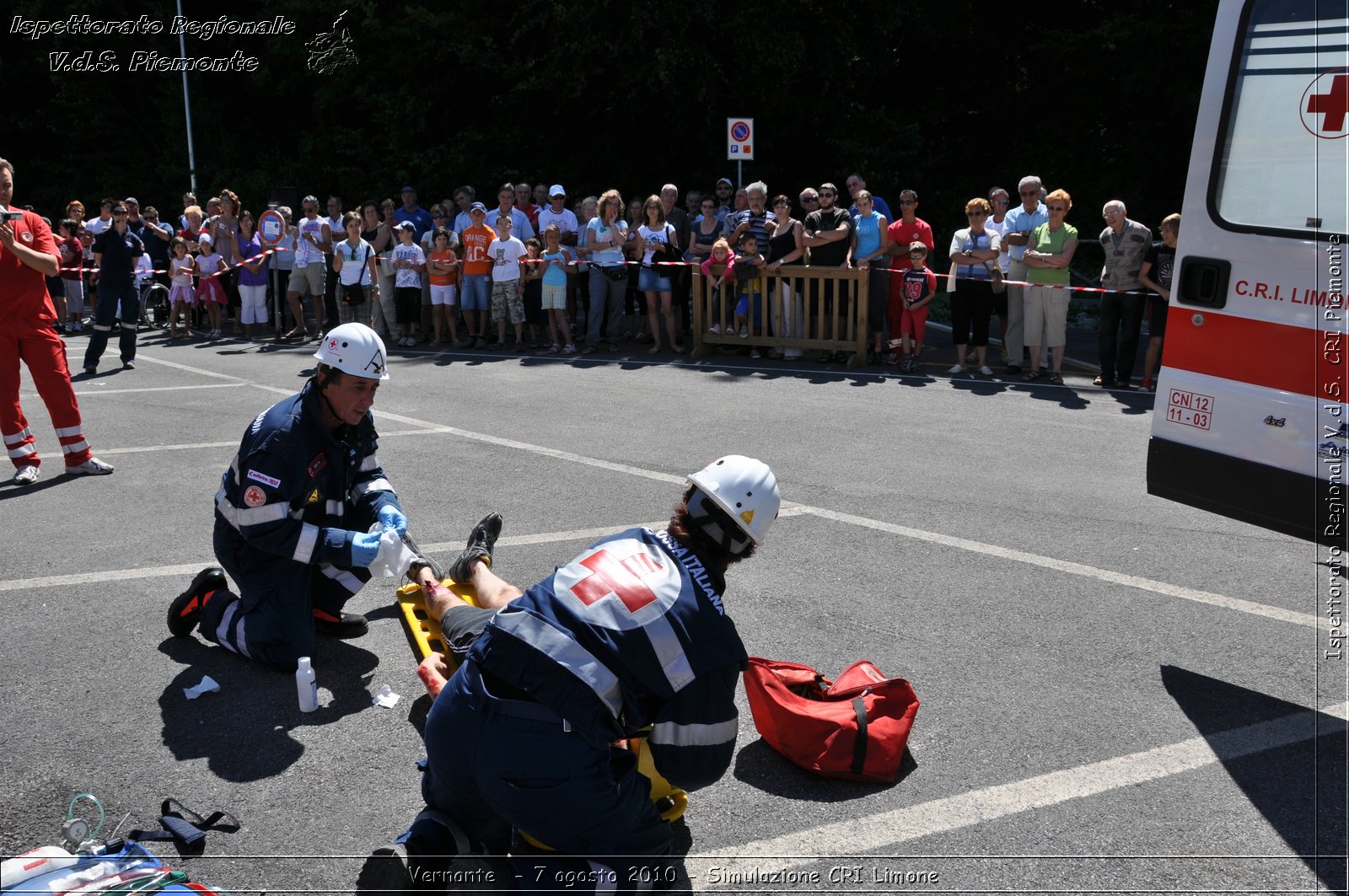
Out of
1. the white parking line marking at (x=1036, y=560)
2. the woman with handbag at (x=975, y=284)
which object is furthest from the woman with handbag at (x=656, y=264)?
the white parking line marking at (x=1036, y=560)

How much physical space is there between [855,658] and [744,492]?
1.98 m

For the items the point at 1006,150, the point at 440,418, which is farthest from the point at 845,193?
the point at 440,418

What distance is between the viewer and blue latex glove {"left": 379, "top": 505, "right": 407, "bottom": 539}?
546 centimetres

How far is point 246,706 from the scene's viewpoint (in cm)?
491

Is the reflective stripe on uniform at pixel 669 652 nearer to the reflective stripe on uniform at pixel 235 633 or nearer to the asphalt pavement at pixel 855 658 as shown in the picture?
the asphalt pavement at pixel 855 658

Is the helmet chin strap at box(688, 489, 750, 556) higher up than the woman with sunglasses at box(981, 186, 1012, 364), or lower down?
lower down

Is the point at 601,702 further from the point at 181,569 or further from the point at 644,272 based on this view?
the point at 644,272

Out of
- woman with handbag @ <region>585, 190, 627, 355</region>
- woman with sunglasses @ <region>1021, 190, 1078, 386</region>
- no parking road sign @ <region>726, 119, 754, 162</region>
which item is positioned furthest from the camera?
no parking road sign @ <region>726, 119, 754, 162</region>

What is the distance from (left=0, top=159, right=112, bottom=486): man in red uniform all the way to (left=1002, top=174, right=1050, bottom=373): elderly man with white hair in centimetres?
957

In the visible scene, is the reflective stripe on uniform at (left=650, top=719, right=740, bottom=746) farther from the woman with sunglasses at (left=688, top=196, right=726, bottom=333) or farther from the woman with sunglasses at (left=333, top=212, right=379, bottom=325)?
the woman with sunglasses at (left=333, top=212, right=379, bottom=325)

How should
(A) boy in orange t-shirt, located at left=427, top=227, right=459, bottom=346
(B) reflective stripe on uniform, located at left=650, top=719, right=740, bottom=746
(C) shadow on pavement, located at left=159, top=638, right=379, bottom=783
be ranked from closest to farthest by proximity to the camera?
1. (B) reflective stripe on uniform, located at left=650, top=719, right=740, bottom=746
2. (C) shadow on pavement, located at left=159, top=638, right=379, bottom=783
3. (A) boy in orange t-shirt, located at left=427, top=227, right=459, bottom=346

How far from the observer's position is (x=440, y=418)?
11016 mm

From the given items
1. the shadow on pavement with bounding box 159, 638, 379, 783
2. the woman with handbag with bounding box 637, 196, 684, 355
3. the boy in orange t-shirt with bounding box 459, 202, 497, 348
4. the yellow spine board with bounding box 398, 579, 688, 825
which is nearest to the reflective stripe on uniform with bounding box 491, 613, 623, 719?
the yellow spine board with bounding box 398, 579, 688, 825

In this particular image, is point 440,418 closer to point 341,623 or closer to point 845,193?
point 341,623
